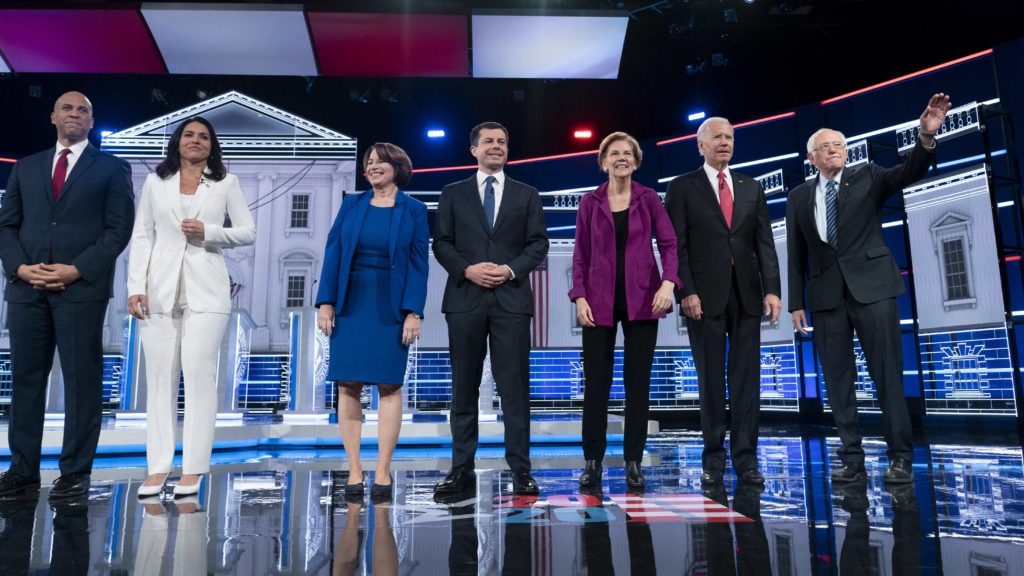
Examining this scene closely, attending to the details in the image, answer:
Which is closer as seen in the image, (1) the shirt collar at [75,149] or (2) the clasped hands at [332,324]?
(2) the clasped hands at [332,324]

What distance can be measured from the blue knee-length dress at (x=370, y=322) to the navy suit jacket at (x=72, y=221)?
0.99 meters

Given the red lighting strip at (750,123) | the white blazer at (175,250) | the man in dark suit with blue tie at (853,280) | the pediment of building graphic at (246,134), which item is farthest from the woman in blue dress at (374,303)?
the red lighting strip at (750,123)

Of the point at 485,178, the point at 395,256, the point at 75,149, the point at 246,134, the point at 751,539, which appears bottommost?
the point at 751,539

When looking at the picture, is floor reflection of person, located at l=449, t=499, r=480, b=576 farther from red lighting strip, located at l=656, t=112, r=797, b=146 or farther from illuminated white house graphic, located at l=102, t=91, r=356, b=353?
red lighting strip, located at l=656, t=112, r=797, b=146

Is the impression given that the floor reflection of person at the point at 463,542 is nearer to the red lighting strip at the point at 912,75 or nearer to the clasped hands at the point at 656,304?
the clasped hands at the point at 656,304

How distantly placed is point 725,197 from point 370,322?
1.70 m

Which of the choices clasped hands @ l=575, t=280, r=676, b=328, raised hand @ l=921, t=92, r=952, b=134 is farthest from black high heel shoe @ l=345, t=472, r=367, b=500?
raised hand @ l=921, t=92, r=952, b=134

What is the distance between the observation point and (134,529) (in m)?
1.94

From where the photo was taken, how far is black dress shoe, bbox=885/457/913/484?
8.93 feet

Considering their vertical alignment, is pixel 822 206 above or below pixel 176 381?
above

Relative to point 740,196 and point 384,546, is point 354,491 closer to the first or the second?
point 384,546

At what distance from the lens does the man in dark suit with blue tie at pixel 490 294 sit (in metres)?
2.68

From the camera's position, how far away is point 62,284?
8.61 feet

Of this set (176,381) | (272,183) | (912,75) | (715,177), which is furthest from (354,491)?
(912,75)
